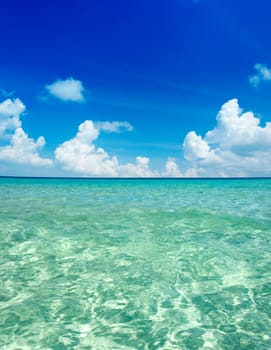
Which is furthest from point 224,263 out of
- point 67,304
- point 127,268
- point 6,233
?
point 6,233

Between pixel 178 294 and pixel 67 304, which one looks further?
pixel 178 294

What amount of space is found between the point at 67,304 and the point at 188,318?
8.38ft

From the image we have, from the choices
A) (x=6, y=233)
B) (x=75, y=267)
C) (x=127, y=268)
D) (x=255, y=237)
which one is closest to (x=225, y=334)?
(x=127, y=268)

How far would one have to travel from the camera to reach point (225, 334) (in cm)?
495

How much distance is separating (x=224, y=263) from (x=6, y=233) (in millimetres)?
9233

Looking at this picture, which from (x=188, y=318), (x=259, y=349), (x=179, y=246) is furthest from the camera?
(x=179, y=246)

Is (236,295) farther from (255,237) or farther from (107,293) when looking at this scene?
(255,237)

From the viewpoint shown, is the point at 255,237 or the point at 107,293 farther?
the point at 255,237

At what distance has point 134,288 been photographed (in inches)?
271

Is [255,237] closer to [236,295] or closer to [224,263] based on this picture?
[224,263]

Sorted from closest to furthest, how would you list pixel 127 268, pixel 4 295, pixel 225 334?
pixel 225 334 < pixel 4 295 < pixel 127 268

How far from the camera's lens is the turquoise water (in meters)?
4.90

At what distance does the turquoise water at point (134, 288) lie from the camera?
4902mm

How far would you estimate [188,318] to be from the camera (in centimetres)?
552
